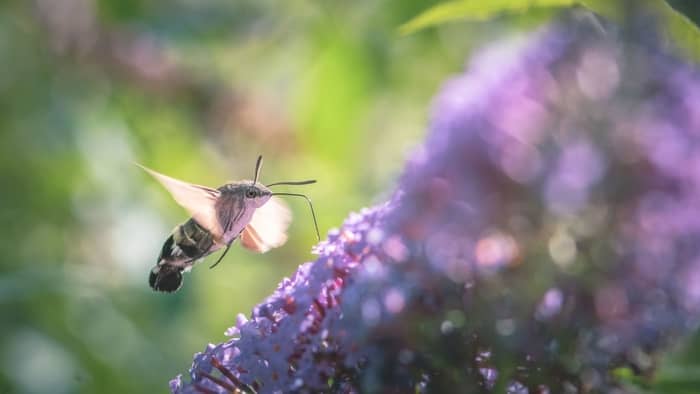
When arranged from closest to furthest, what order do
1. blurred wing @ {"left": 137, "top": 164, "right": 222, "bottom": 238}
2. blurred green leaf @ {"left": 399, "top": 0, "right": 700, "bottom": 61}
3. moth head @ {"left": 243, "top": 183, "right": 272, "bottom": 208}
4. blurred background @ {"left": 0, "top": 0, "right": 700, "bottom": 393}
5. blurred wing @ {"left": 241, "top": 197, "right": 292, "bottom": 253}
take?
blurred green leaf @ {"left": 399, "top": 0, "right": 700, "bottom": 61}, blurred wing @ {"left": 137, "top": 164, "right": 222, "bottom": 238}, moth head @ {"left": 243, "top": 183, "right": 272, "bottom": 208}, blurred wing @ {"left": 241, "top": 197, "right": 292, "bottom": 253}, blurred background @ {"left": 0, "top": 0, "right": 700, "bottom": 393}

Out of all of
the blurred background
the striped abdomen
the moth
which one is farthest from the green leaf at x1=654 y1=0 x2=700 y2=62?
the blurred background

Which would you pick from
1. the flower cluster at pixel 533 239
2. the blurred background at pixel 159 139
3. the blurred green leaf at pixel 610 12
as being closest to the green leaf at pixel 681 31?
the blurred green leaf at pixel 610 12

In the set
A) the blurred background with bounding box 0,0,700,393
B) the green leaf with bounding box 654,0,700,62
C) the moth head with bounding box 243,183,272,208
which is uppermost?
the blurred background with bounding box 0,0,700,393

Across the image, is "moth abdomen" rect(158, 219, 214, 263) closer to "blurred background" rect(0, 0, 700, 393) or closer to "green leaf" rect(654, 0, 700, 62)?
"green leaf" rect(654, 0, 700, 62)

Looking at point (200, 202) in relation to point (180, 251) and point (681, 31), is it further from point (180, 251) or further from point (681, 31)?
point (681, 31)

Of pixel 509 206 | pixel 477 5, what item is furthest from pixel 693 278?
pixel 477 5

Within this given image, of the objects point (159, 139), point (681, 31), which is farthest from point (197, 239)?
point (159, 139)

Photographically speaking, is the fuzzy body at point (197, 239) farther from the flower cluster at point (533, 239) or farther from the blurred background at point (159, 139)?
the blurred background at point (159, 139)
